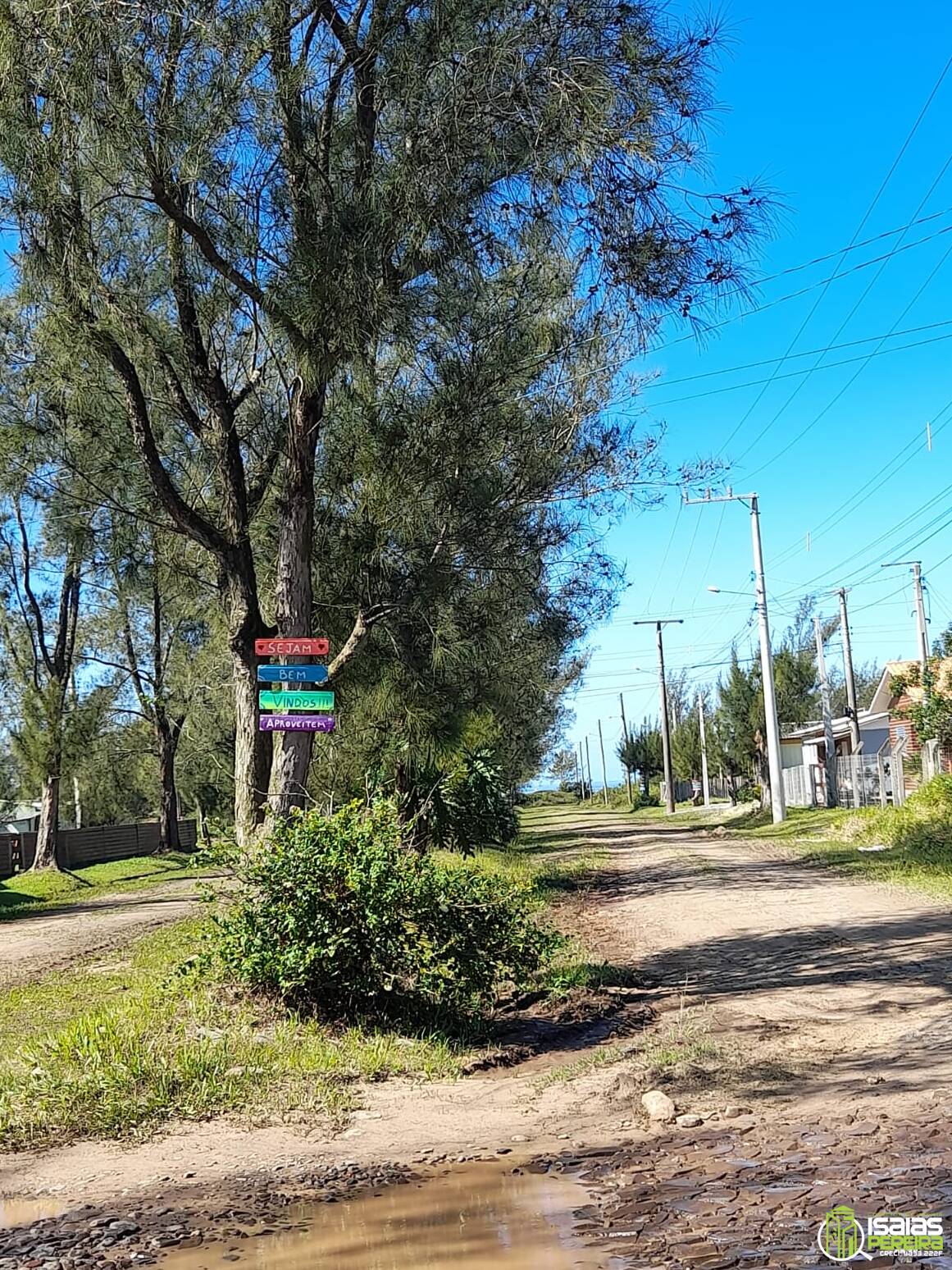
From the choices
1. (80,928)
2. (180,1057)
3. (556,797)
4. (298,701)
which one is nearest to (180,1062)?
(180,1057)

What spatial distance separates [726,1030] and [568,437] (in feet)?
18.5

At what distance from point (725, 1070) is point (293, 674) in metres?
4.60

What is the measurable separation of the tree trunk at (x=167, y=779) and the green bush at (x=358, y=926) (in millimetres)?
27888

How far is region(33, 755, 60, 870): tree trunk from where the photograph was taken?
1196 inches

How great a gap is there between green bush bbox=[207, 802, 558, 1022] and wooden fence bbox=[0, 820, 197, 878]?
2562 centimetres

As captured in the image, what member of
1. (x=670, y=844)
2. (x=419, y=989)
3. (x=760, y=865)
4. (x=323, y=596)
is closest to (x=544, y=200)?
(x=323, y=596)

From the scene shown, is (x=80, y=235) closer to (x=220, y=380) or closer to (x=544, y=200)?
(x=220, y=380)

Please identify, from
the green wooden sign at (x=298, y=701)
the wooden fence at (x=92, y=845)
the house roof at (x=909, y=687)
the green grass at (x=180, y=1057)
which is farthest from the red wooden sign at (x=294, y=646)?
the wooden fence at (x=92, y=845)

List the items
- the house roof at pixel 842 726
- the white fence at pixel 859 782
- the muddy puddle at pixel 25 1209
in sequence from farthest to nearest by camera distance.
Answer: the house roof at pixel 842 726 < the white fence at pixel 859 782 < the muddy puddle at pixel 25 1209

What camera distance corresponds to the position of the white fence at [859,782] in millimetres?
32844

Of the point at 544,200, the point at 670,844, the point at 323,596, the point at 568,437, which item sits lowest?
the point at 670,844

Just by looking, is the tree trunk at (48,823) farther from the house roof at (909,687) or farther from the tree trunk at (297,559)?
the tree trunk at (297,559)

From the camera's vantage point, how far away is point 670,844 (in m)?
31.6

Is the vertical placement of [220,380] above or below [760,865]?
above
